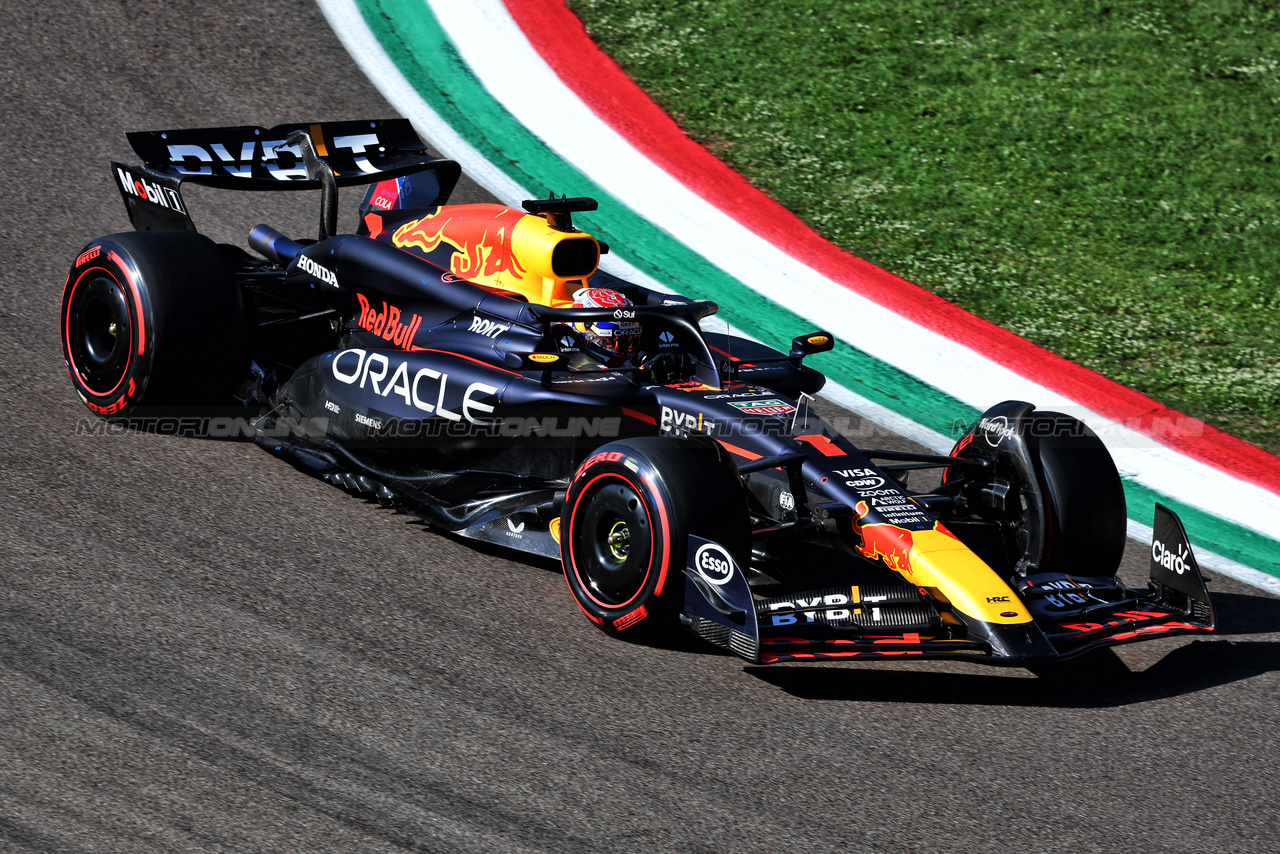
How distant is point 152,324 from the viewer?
6684 millimetres

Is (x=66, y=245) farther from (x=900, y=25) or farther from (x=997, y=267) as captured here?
(x=900, y=25)

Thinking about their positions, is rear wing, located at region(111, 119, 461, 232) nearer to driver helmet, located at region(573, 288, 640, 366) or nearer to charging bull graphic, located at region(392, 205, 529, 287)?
charging bull graphic, located at region(392, 205, 529, 287)

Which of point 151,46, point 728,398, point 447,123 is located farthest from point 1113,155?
point 151,46

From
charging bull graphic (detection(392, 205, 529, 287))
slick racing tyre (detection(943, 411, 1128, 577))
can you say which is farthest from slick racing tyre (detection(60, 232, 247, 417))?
slick racing tyre (detection(943, 411, 1128, 577))

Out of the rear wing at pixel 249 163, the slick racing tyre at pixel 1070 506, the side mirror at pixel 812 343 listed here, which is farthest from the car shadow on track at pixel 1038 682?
the rear wing at pixel 249 163

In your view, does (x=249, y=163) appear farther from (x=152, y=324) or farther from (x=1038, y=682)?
(x=1038, y=682)

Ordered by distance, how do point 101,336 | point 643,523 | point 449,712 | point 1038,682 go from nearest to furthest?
point 449,712
point 643,523
point 1038,682
point 101,336

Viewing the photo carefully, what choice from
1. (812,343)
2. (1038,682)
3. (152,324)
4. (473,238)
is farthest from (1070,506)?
(152,324)

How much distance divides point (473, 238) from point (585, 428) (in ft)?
4.41

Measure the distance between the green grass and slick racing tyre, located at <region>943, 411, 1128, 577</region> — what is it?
2737mm

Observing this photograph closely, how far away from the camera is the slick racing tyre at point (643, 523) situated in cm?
505

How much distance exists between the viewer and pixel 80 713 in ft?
14.4

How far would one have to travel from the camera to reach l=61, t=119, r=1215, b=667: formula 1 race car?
5.07 meters

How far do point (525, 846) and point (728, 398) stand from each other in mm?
2414
